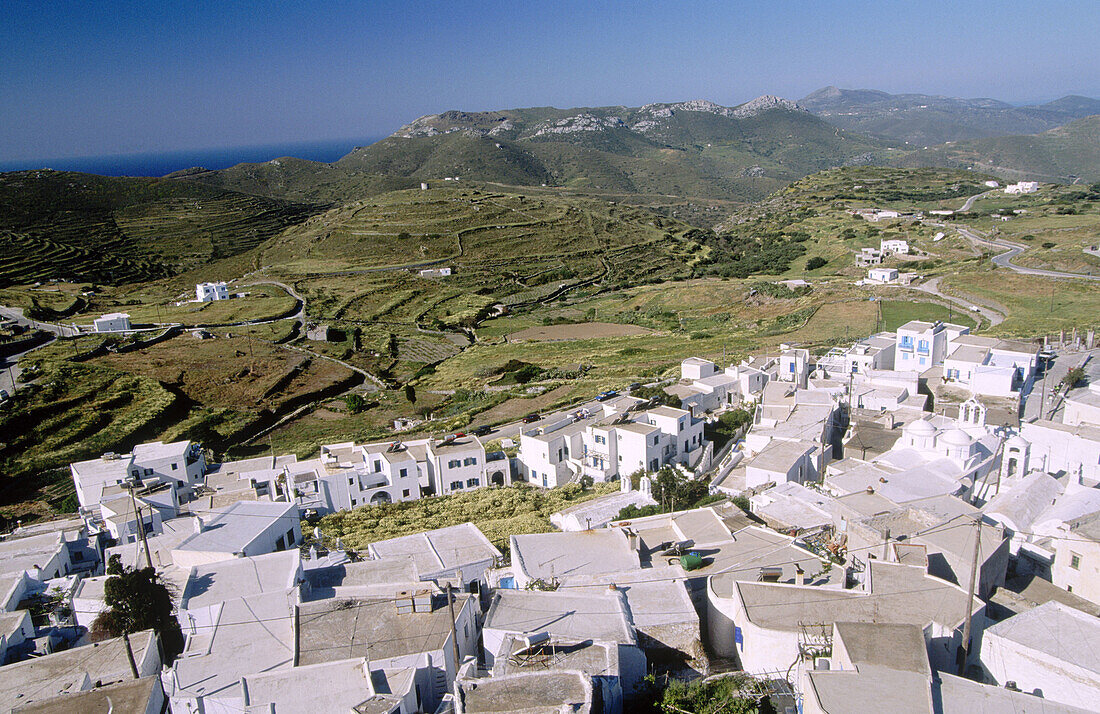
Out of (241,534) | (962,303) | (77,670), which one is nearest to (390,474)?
(241,534)

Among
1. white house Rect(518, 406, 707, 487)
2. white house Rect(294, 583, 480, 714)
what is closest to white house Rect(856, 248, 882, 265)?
white house Rect(518, 406, 707, 487)

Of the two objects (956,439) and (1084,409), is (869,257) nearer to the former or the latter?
(1084,409)

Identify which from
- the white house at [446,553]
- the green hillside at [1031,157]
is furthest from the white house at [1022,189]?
the white house at [446,553]

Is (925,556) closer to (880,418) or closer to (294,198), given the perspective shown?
(880,418)

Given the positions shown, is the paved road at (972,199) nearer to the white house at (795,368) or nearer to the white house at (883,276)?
the white house at (883,276)

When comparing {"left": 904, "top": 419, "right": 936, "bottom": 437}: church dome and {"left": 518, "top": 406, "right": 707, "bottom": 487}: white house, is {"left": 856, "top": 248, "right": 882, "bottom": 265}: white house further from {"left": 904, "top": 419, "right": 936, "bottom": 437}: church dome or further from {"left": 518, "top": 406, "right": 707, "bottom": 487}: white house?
{"left": 904, "top": 419, "right": 936, "bottom": 437}: church dome
